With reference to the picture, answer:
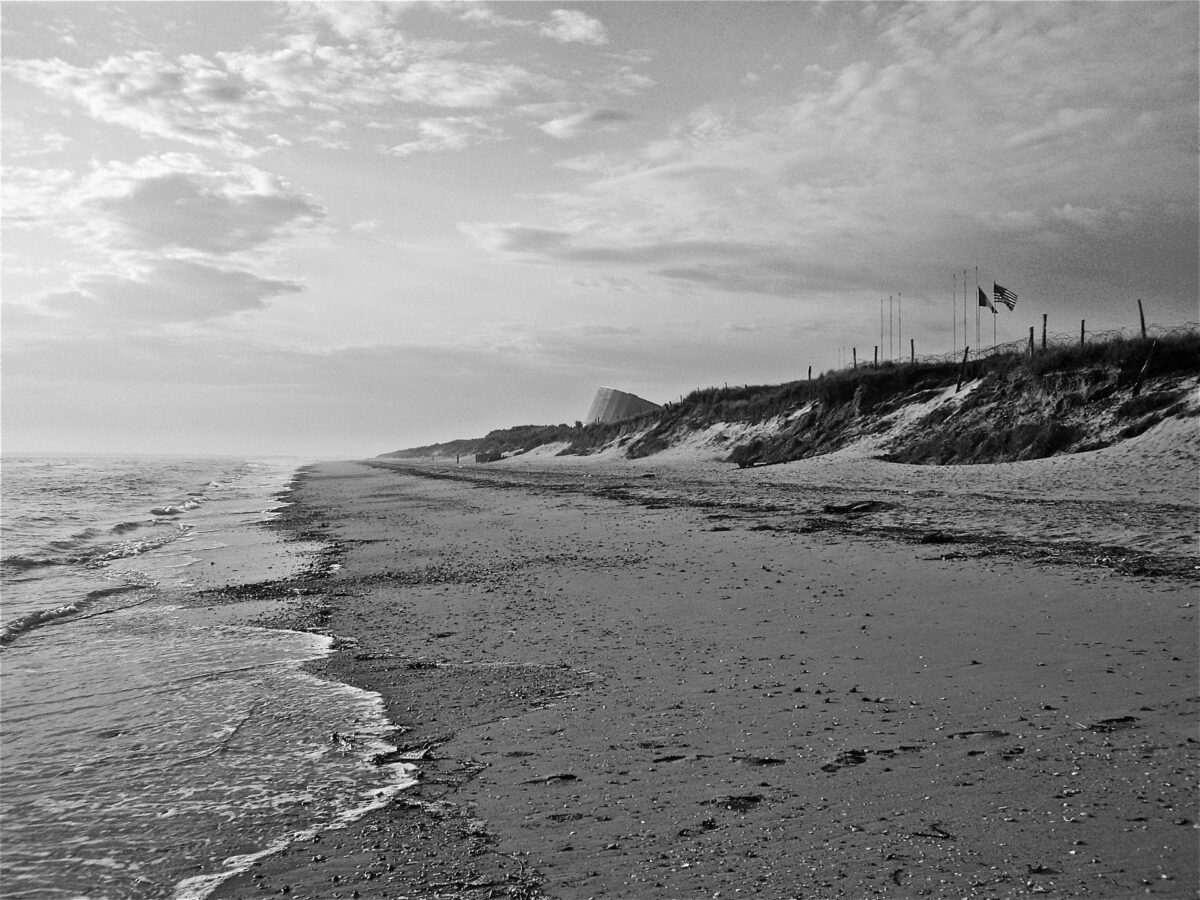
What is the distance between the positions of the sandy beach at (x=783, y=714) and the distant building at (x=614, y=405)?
65363 mm

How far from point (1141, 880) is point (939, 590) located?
5441 mm

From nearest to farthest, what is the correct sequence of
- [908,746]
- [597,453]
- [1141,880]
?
1. [1141,880]
2. [908,746]
3. [597,453]

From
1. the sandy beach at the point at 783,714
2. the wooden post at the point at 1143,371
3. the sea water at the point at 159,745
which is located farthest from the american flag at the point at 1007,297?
the sea water at the point at 159,745

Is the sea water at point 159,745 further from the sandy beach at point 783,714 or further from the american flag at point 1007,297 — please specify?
the american flag at point 1007,297

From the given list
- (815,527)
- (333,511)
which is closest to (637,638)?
(815,527)

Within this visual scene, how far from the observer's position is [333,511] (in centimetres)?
2297

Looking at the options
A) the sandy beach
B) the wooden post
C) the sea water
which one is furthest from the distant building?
the sea water

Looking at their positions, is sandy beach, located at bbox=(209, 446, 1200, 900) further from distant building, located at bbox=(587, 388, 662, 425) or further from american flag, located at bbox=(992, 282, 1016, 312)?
distant building, located at bbox=(587, 388, 662, 425)

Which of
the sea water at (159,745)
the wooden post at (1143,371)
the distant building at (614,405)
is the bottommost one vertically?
the sea water at (159,745)

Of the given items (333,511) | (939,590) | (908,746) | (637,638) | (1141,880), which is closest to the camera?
(1141,880)

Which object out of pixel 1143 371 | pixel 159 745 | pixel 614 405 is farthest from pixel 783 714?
pixel 614 405

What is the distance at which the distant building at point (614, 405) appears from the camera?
77.8m

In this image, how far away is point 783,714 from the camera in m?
5.11

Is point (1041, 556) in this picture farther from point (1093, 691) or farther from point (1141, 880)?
point (1141, 880)
